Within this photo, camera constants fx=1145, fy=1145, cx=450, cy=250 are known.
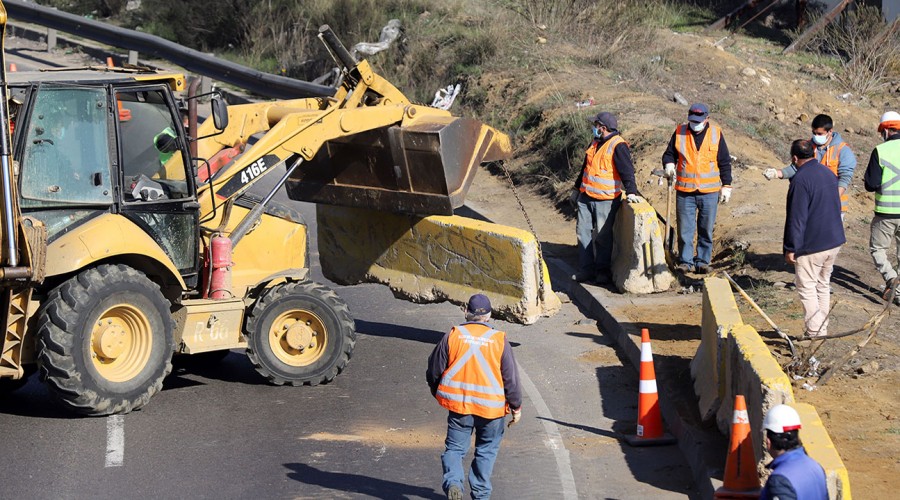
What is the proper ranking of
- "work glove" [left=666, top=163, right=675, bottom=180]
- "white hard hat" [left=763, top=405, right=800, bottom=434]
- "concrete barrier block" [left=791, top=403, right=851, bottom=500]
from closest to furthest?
"white hard hat" [left=763, top=405, right=800, bottom=434], "concrete barrier block" [left=791, top=403, right=851, bottom=500], "work glove" [left=666, top=163, right=675, bottom=180]

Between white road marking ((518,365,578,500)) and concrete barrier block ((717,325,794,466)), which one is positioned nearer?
concrete barrier block ((717,325,794,466))

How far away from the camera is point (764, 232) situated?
499 inches

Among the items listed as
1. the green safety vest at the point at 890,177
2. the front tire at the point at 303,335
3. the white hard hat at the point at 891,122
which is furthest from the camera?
the white hard hat at the point at 891,122

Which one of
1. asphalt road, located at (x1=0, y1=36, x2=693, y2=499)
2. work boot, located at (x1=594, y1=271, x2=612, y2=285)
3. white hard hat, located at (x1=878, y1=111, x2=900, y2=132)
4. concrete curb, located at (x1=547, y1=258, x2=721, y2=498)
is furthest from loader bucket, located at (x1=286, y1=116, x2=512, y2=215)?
white hard hat, located at (x1=878, y1=111, x2=900, y2=132)

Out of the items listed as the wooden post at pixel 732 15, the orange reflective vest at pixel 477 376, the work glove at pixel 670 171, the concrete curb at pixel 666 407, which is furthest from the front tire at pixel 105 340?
the wooden post at pixel 732 15

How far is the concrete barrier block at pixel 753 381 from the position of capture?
21.1ft

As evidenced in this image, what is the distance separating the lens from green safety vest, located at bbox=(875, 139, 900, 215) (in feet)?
35.2

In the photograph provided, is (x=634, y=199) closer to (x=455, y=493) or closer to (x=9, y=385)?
(x=455, y=493)

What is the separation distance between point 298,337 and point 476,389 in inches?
114

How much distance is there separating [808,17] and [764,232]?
13971 millimetres

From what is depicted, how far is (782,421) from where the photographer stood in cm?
512

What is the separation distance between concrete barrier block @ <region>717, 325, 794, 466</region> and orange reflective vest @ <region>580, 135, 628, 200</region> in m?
4.33

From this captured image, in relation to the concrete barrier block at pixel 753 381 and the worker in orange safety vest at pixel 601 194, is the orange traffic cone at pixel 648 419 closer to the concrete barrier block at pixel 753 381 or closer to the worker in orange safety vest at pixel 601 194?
the concrete barrier block at pixel 753 381

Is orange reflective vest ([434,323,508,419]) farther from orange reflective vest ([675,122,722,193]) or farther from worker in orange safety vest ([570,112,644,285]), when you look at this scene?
orange reflective vest ([675,122,722,193])
